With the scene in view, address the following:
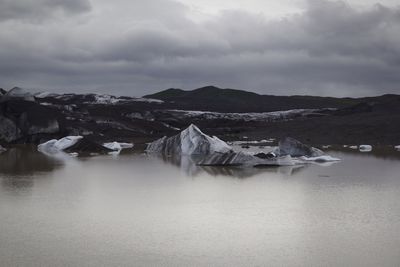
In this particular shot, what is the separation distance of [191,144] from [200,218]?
1245cm

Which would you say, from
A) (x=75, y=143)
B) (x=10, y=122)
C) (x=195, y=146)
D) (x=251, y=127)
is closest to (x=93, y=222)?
(x=195, y=146)

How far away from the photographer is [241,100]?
83500 millimetres

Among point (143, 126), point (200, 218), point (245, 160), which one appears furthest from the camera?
point (143, 126)

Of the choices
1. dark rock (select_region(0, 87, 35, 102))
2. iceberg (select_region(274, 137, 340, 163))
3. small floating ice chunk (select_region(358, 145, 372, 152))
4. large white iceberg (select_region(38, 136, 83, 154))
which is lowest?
large white iceberg (select_region(38, 136, 83, 154))

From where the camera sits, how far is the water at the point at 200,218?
6297 millimetres

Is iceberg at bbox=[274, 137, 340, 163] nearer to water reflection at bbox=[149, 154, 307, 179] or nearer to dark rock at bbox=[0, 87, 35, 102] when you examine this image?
water reflection at bbox=[149, 154, 307, 179]

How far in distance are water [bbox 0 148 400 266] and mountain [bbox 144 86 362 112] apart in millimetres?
52265

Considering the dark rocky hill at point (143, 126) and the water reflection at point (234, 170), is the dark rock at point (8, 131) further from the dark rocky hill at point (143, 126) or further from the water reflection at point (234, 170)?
the water reflection at point (234, 170)

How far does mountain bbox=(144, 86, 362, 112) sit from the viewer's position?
237 ft

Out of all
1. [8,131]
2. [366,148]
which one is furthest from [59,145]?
[366,148]

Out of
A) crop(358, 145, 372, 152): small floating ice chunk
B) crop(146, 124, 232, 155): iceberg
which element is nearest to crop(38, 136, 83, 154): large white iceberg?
crop(146, 124, 232, 155): iceberg

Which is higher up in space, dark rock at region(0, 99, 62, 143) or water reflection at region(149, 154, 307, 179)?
dark rock at region(0, 99, 62, 143)

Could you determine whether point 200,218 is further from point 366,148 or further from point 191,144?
point 366,148

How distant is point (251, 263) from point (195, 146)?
48.0 feet
